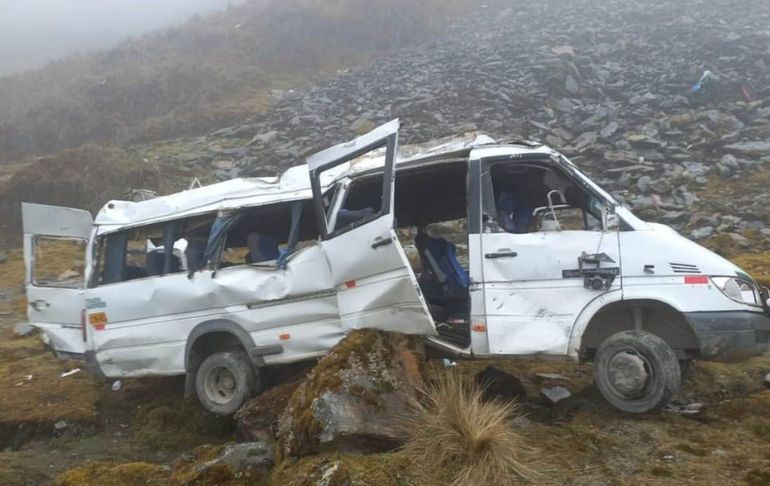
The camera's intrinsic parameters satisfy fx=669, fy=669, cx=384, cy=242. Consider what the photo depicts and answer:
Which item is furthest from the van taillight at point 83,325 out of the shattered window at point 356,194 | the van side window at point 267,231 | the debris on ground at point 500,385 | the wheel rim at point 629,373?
the wheel rim at point 629,373

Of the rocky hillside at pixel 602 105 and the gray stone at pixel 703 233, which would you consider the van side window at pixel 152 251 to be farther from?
the rocky hillside at pixel 602 105

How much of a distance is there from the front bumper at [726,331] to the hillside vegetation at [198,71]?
2135cm

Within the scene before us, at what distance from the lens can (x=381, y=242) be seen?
5.51 metres

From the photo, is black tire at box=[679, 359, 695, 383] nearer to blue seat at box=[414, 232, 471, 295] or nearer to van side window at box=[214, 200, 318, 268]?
blue seat at box=[414, 232, 471, 295]

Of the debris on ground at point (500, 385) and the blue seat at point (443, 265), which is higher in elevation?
the blue seat at point (443, 265)

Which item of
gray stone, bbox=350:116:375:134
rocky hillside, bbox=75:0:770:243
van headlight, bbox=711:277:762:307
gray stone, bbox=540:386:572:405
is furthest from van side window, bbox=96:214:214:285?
gray stone, bbox=350:116:375:134

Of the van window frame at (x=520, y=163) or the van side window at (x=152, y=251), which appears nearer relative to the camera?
the van window frame at (x=520, y=163)

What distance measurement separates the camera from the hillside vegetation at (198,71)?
80.8ft

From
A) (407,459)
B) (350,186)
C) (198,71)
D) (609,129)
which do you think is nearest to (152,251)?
(350,186)

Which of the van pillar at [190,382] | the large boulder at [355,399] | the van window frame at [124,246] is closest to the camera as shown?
the large boulder at [355,399]

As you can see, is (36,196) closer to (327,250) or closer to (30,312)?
(30,312)

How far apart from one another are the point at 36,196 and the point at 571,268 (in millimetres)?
16351

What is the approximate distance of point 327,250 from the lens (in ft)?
19.4

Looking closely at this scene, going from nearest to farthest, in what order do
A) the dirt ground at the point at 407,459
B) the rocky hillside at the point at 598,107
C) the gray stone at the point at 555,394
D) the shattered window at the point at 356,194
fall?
1. the dirt ground at the point at 407,459
2. the shattered window at the point at 356,194
3. the gray stone at the point at 555,394
4. the rocky hillside at the point at 598,107
